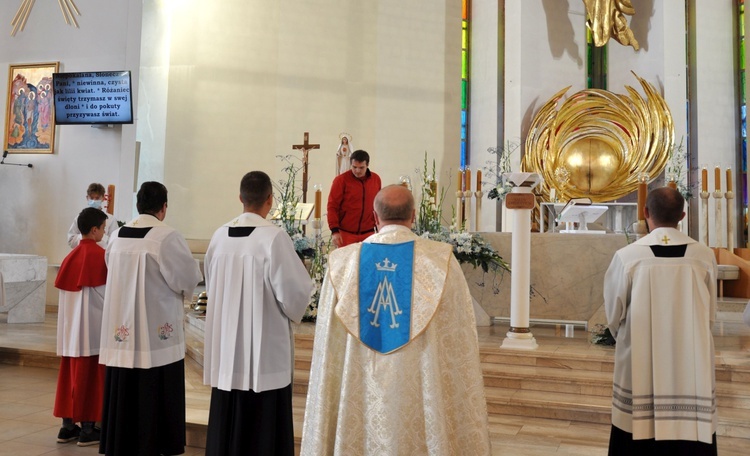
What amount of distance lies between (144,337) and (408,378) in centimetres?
176

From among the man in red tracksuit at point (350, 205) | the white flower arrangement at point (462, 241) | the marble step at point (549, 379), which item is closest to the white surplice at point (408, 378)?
the marble step at point (549, 379)

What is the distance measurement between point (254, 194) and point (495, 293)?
13.6 ft

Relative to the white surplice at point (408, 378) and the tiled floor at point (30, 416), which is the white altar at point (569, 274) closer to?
the tiled floor at point (30, 416)

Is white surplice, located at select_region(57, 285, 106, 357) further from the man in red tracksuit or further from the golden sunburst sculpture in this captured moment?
the golden sunburst sculpture

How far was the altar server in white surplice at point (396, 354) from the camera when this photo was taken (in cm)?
263

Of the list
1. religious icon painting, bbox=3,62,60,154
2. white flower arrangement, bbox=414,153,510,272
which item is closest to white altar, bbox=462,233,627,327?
white flower arrangement, bbox=414,153,510,272

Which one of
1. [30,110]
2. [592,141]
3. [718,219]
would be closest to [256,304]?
[718,219]

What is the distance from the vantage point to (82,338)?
429 cm

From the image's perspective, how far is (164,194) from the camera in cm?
385

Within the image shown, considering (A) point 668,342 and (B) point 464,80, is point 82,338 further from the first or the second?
(B) point 464,80

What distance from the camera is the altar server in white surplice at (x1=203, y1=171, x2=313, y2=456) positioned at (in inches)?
129

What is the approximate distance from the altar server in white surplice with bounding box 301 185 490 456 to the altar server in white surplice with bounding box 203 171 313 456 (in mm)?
538

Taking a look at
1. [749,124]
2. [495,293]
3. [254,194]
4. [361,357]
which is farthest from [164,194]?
[749,124]

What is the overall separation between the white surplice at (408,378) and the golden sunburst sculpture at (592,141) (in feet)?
25.9
